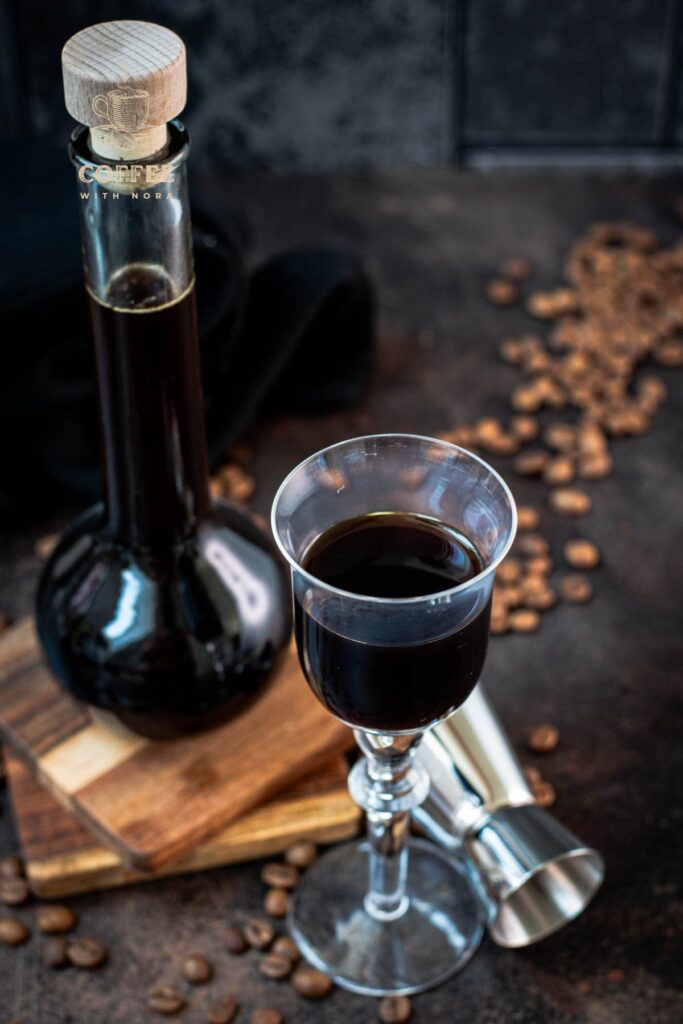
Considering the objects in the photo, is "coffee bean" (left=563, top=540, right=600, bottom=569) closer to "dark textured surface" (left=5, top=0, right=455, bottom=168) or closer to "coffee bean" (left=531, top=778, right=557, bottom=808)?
"coffee bean" (left=531, top=778, right=557, bottom=808)

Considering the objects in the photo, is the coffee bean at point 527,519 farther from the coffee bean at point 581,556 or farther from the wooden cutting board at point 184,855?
the wooden cutting board at point 184,855

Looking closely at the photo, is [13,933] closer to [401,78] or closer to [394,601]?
[394,601]

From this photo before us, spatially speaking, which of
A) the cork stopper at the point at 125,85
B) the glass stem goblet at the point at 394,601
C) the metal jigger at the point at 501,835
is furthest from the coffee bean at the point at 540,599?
the cork stopper at the point at 125,85

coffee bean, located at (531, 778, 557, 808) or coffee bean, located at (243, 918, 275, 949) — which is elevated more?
coffee bean, located at (531, 778, 557, 808)

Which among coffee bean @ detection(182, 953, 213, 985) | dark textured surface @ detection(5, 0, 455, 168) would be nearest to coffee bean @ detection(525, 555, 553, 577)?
coffee bean @ detection(182, 953, 213, 985)

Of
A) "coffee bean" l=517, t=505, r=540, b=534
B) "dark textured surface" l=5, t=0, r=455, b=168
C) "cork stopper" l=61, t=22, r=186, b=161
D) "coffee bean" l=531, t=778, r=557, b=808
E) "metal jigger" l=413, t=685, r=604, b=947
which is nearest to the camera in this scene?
"cork stopper" l=61, t=22, r=186, b=161

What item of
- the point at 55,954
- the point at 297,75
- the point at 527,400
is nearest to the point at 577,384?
the point at 527,400

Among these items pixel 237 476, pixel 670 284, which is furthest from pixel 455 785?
pixel 670 284
